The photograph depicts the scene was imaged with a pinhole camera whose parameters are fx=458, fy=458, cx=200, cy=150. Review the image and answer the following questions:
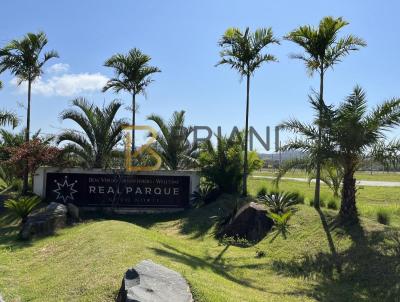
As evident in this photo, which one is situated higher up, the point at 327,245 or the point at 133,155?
the point at 133,155

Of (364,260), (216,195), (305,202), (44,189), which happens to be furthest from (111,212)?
(364,260)

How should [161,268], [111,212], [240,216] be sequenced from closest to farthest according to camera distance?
[161,268] → [240,216] → [111,212]

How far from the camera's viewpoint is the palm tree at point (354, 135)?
35.1ft

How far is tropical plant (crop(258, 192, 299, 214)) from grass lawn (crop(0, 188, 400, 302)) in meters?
0.54

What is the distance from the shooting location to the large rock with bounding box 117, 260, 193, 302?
5.28 meters

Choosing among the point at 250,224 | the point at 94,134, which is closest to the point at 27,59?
the point at 94,134

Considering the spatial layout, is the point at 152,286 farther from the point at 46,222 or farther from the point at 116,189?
the point at 116,189

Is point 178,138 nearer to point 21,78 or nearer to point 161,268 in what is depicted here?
point 21,78

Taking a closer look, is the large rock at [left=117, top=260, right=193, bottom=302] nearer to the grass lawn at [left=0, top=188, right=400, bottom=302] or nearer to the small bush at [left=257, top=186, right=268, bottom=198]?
the grass lawn at [left=0, top=188, right=400, bottom=302]

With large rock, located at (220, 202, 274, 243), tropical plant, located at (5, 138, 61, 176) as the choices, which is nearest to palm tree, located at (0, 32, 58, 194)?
tropical plant, located at (5, 138, 61, 176)

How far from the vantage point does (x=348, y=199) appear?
11.1 meters

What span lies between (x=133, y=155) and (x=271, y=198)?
22.0 ft

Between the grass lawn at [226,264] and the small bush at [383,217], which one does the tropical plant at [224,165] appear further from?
the small bush at [383,217]

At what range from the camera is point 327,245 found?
9.97 meters
